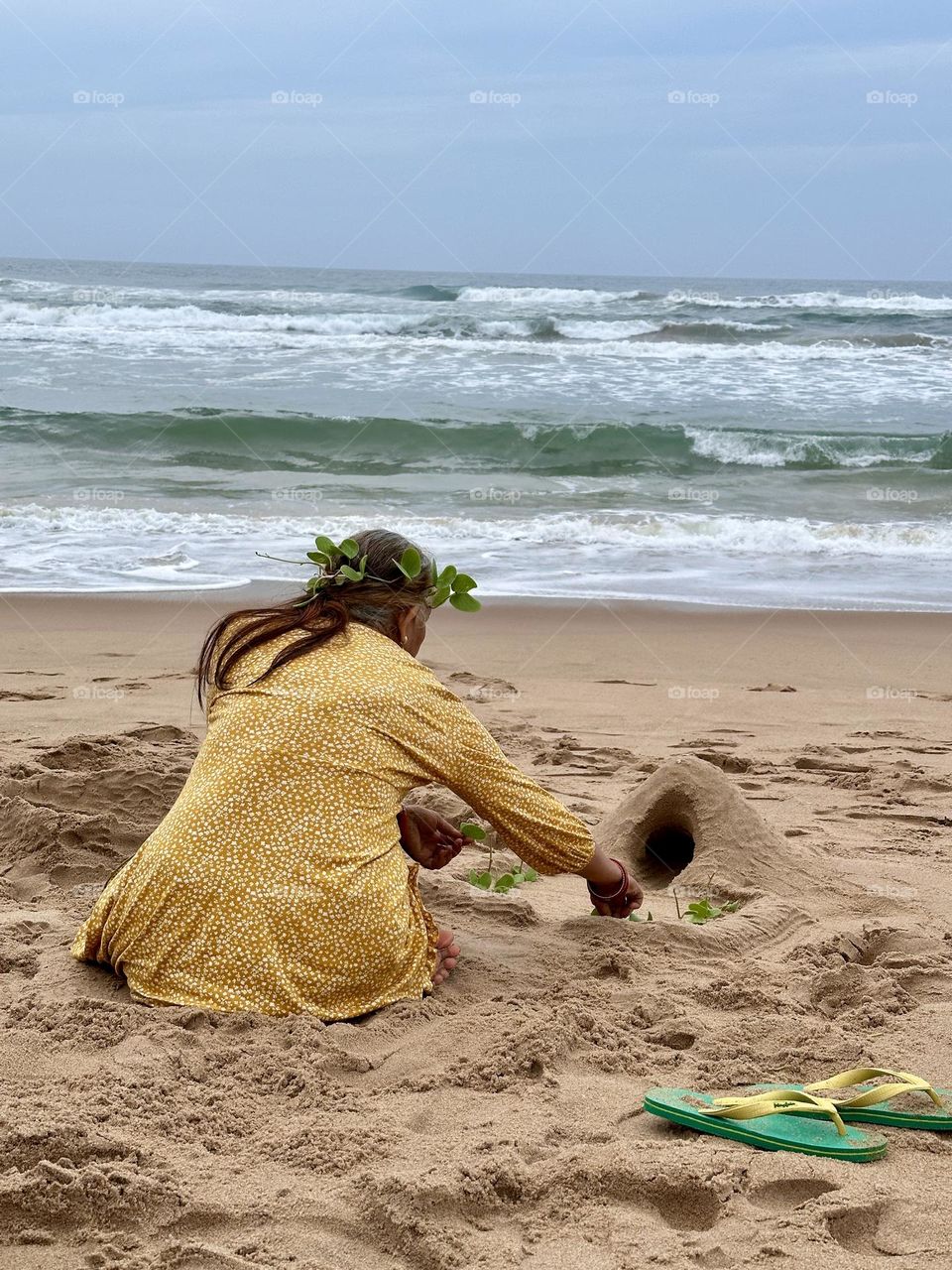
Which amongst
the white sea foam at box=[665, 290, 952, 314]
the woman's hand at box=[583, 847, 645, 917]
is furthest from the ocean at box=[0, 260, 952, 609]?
the woman's hand at box=[583, 847, 645, 917]

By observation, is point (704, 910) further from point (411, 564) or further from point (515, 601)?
point (515, 601)

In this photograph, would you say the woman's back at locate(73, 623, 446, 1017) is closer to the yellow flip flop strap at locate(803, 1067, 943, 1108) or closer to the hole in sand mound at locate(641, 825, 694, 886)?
the yellow flip flop strap at locate(803, 1067, 943, 1108)

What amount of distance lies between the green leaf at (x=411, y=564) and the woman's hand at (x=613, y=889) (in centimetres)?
82

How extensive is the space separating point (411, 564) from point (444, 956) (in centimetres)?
91

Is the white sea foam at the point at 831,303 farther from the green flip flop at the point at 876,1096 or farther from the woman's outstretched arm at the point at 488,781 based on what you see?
the green flip flop at the point at 876,1096

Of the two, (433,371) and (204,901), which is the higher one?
(433,371)

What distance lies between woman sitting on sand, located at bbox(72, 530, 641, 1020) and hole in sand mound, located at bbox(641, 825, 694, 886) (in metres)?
1.04

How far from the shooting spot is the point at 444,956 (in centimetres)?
291

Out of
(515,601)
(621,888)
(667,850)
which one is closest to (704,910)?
(621,888)

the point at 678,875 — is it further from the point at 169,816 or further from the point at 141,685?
the point at 141,685

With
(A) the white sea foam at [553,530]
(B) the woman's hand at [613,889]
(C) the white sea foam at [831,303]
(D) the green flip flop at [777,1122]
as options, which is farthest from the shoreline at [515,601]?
(C) the white sea foam at [831,303]

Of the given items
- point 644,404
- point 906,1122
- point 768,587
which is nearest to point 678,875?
point 906,1122

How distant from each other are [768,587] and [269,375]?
12.5m

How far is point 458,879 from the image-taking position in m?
3.72
